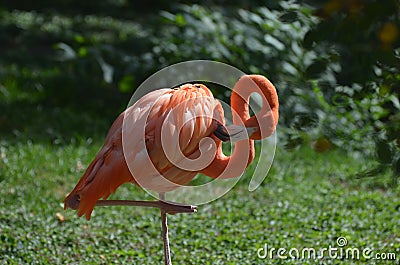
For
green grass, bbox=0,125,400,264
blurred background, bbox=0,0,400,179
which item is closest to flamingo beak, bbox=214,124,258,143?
green grass, bbox=0,125,400,264

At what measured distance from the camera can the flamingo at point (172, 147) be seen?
2.93 m

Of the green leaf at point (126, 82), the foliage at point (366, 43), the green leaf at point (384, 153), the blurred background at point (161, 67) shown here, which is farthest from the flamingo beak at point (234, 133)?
the green leaf at point (126, 82)

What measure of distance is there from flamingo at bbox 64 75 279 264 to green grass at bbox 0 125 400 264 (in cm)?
88

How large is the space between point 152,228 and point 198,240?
0.33 metres

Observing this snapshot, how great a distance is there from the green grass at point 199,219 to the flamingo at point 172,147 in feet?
2.89

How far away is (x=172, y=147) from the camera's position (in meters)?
2.91

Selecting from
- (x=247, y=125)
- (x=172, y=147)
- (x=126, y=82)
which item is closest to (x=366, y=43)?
(x=247, y=125)

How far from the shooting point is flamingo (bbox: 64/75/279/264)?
2.93 m

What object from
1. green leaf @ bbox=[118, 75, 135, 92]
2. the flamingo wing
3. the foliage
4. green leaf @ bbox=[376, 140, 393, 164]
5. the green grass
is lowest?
green leaf @ bbox=[118, 75, 135, 92]

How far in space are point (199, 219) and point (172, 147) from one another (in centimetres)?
157

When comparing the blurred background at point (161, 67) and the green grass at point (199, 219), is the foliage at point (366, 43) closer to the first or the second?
the green grass at point (199, 219)

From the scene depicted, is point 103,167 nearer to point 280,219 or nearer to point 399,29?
point 399,29

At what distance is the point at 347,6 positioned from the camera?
2.11 m

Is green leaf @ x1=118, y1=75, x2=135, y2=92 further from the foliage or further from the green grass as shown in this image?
the foliage
